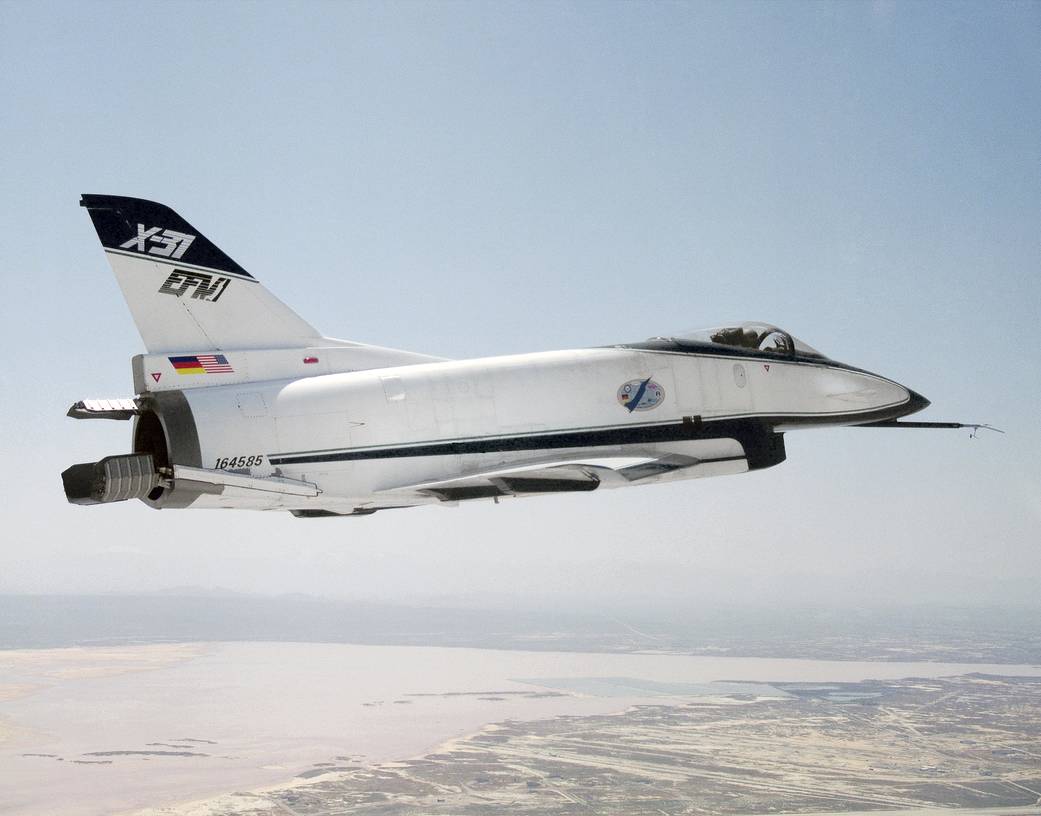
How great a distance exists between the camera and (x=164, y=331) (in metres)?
13.2

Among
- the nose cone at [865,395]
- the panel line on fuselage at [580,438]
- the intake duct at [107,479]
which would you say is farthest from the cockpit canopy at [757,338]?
the intake duct at [107,479]

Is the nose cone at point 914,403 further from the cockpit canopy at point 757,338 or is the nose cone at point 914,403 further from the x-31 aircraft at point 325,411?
the x-31 aircraft at point 325,411

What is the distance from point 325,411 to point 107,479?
2935mm

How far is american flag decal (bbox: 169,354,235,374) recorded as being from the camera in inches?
516

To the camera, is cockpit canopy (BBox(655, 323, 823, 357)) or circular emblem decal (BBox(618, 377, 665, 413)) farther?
cockpit canopy (BBox(655, 323, 823, 357))

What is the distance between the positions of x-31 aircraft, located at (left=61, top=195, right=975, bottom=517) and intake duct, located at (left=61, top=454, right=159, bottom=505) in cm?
2

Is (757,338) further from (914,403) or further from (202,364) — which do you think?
(202,364)

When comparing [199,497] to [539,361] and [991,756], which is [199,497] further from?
[991,756]

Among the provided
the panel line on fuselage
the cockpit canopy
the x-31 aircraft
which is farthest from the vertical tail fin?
the cockpit canopy

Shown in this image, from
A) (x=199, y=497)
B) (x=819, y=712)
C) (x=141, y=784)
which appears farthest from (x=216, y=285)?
(x=819, y=712)

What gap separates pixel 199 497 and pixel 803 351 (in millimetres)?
10652

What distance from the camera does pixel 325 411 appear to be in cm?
1306

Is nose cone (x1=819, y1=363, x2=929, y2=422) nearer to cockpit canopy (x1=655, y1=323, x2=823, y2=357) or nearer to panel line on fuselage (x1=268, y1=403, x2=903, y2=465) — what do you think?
panel line on fuselage (x1=268, y1=403, x2=903, y2=465)

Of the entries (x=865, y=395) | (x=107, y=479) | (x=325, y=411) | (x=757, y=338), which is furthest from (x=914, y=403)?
(x=107, y=479)
